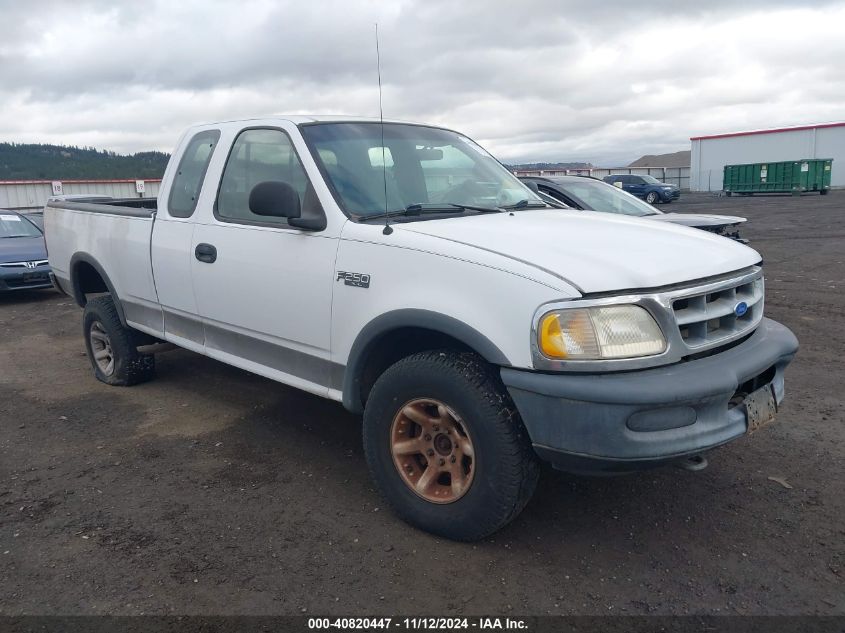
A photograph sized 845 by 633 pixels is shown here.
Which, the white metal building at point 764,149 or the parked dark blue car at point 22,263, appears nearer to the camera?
the parked dark blue car at point 22,263

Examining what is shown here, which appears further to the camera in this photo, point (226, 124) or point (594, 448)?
point (226, 124)

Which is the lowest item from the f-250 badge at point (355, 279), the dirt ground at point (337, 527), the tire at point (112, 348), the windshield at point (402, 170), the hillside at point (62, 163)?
the dirt ground at point (337, 527)

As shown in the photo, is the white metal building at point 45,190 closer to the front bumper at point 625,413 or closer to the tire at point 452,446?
the tire at point 452,446

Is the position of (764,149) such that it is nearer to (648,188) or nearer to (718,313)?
(648,188)

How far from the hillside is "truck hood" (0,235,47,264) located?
983 inches

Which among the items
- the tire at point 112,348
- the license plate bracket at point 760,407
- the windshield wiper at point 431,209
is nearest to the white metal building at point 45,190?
the tire at point 112,348

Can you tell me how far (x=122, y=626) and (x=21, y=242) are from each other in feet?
34.8

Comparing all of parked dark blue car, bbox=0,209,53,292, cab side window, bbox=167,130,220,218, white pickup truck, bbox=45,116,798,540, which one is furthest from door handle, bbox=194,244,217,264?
parked dark blue car, bbox=0,209,53,292

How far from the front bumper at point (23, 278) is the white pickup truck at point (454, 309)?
7376 mm

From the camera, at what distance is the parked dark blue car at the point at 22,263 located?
1079cm

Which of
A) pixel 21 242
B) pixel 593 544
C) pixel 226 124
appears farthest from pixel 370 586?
pixel 21 242

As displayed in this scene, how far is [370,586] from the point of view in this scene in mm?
A: 2959

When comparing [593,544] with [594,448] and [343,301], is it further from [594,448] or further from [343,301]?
[343,301]

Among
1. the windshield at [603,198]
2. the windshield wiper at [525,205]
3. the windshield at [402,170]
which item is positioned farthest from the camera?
the windshield at [603,198]
